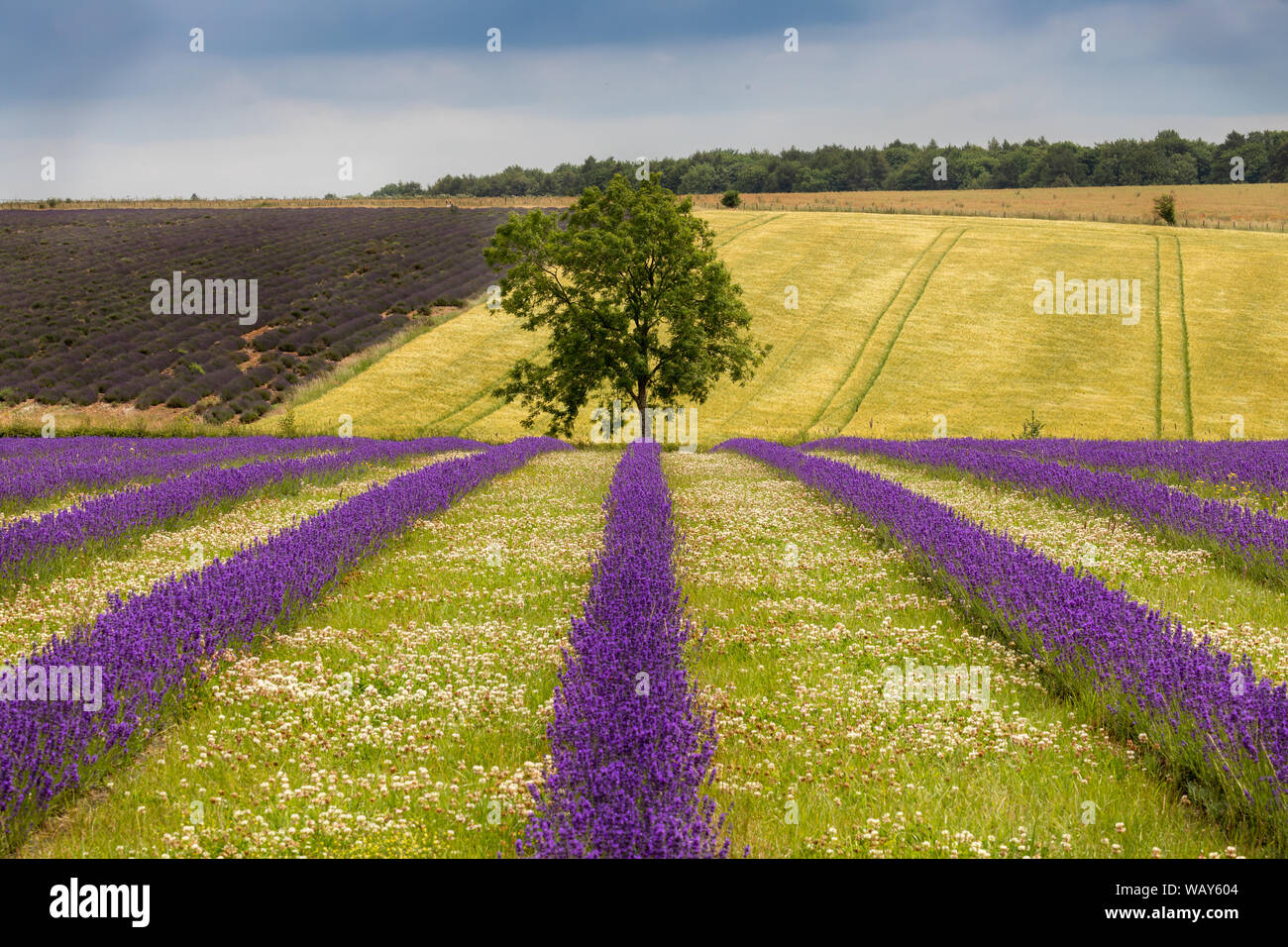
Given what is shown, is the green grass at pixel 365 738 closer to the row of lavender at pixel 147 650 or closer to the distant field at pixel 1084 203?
the row of lavender at pixel 147 650

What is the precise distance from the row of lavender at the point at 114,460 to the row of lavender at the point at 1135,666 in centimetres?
1468

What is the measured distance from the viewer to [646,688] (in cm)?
468

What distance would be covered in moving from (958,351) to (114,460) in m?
41.0

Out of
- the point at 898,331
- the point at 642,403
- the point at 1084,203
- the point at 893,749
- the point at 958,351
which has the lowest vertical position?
the point at 893,749

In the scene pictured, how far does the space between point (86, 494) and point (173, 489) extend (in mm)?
3367

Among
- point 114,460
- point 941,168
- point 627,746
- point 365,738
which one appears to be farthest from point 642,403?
point 941,168

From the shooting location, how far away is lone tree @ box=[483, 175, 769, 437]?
38250 mm

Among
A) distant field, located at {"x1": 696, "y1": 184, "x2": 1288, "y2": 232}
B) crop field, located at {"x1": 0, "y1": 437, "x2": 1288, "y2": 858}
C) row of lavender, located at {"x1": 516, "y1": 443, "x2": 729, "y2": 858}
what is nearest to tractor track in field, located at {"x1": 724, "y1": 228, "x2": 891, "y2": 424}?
distant field, located at {"x1": 696, "y1": 184, "x2": 1288, "y2": 232}

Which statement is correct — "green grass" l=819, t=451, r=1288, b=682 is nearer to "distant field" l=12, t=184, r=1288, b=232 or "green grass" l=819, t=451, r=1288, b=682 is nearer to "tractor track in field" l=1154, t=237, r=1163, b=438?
"tractor track in field" l=1154, t=237, r=1163, b=438

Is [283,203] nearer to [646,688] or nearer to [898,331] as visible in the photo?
[898,331]

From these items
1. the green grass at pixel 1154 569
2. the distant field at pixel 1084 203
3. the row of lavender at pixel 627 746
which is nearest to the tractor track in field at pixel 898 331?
the distant field at pixel 1084 203

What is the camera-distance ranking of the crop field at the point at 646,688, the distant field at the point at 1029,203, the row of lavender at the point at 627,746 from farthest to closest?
1. the distant field at the point at 1029,203
2. the crop field at the point at 646,688
3. the row of lavender at the point at 627,746

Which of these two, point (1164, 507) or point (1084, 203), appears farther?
point (1084, 203)

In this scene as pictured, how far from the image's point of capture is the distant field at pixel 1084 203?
82500 mm
